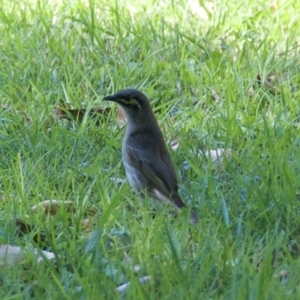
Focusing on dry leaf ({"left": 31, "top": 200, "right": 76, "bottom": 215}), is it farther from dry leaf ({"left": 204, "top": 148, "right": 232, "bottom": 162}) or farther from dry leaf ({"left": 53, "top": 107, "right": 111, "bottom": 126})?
dry leaf ({"left": 53, "top": 107, "right": 111, "bottom": 126})

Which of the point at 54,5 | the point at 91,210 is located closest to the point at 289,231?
the point at 91,210

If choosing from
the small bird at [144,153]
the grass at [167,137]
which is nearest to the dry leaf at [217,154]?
the grass at [167,137]

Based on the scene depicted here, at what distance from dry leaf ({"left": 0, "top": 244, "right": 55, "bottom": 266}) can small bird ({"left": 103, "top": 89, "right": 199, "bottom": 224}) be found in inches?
37.6

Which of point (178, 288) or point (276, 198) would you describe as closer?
point (178, 288)

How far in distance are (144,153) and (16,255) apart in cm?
144

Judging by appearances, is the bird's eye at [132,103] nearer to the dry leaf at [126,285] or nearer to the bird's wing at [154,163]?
the bird's wing at [154,163]

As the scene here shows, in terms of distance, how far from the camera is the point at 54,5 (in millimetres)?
8383

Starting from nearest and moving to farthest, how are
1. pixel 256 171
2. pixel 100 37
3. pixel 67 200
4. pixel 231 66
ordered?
pixel 67 200 < pixel 256 171 < pixel 231 66 < pixel 100 37

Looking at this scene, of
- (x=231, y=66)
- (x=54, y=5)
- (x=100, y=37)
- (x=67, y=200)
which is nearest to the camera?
(x=67, y=200)

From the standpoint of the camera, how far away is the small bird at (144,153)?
5.44 m

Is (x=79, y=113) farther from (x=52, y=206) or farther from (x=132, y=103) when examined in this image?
Answer: (x=52, y=206)

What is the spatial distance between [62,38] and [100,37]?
1.03 ft

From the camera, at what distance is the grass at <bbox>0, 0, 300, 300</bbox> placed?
4340 mm

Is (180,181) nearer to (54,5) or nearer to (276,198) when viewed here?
(276,198)
